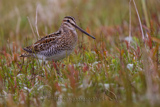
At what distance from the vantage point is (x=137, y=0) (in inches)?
456

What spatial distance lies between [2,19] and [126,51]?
24.4 feet

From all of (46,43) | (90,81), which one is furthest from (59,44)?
(90,81)

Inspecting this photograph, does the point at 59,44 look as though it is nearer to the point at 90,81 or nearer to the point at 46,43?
the point at 46,43

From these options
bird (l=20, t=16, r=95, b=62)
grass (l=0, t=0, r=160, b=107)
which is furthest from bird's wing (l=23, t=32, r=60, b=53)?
grass (l=0, t=0, r=160, b=107)

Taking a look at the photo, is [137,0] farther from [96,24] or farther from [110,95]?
[110,95]

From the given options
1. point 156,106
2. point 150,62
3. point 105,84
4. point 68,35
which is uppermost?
point 68,35

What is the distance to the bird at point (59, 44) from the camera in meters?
5.73

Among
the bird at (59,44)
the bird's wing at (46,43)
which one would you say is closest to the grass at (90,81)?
the bird at (59,44)

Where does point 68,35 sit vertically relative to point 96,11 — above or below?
below

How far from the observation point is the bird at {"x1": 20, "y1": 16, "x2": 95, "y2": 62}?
18.8 ft

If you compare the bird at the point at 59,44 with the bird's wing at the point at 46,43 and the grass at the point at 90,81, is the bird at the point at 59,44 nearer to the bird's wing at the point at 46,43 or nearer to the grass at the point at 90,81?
the bird's wing at the point at 46,43

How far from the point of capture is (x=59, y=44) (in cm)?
582

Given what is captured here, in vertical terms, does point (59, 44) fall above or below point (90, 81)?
above

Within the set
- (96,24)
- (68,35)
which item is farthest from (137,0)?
(68,35)
